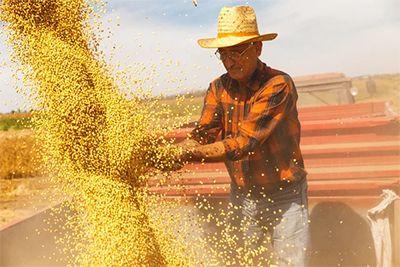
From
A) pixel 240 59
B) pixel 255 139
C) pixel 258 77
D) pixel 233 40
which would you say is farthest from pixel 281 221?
pixel 233 40

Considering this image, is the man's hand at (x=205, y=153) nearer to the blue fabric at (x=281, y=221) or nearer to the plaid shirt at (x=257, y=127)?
the plaid shirt at (x=257, y=127)

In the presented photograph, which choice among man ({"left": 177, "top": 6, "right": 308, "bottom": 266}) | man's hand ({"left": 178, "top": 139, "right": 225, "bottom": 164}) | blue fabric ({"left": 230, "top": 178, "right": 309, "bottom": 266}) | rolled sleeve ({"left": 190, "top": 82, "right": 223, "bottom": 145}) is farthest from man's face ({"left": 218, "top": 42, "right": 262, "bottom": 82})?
blue fabric ({"left": 230, "top": 178, "right": 309, "bottom": 266})

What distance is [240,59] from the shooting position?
263 centimetres

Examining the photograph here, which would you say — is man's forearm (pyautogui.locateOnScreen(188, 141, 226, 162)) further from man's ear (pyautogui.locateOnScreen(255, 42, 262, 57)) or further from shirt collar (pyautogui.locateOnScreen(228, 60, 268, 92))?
man's ear (pyautogui.locateOnScreen(255, 42, 262, 57))

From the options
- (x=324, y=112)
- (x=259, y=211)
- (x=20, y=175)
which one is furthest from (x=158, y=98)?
(x=20, y=175)

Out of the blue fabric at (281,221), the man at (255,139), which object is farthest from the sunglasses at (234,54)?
the blue fabric at (281,221)

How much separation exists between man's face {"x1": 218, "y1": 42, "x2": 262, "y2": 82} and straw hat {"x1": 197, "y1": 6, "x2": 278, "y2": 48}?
0.20 feet

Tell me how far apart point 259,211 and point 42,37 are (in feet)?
5.54

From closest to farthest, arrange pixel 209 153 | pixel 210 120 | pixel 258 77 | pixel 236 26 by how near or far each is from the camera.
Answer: pixel 209 153 < pixel 236 26 < pixel 258 77 < pixel 210 120

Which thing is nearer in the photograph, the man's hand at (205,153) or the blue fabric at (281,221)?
the man's hand at (205,153)

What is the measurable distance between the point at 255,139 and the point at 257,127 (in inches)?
2.7

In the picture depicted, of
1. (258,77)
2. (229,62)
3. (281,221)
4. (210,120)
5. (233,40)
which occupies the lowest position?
(281,221)

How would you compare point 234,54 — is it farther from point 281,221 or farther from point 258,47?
point 281,221

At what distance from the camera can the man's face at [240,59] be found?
2.61 meters
